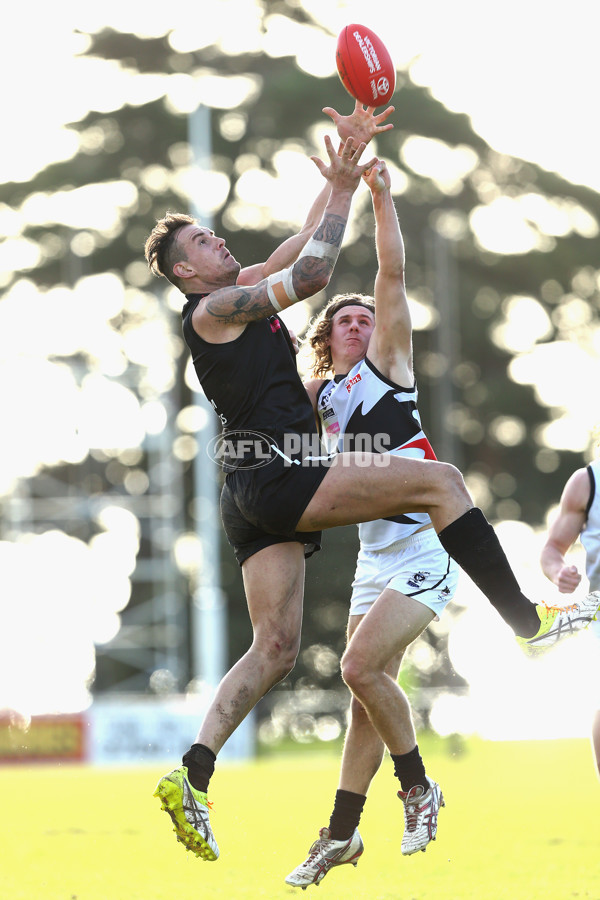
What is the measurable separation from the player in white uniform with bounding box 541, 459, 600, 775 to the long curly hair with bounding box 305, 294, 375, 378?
1.39 meters

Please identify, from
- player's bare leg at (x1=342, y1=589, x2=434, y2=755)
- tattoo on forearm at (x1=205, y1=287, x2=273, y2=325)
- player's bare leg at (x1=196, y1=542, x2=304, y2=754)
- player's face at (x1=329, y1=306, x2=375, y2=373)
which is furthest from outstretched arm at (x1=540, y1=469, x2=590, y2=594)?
tattoo on forearm at (x1=205, y1=287, x2=273, y2=325)

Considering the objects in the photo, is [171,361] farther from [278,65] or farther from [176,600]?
[278,65]

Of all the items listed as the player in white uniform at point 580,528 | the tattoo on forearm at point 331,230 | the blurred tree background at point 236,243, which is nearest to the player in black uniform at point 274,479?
the tattoo on forearm at point 331,230

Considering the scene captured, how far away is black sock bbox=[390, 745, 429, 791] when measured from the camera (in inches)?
249

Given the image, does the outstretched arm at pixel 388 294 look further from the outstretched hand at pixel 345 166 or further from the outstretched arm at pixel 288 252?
the outstretched arm at pixel 288 252

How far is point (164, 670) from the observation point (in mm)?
25172

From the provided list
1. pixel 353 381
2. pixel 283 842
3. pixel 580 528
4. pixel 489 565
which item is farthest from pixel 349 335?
pixel 283 842

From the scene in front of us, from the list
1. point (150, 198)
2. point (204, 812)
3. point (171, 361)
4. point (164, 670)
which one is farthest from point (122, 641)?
point (204, 812)

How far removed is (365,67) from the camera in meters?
6.58

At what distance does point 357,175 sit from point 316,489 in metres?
1.40

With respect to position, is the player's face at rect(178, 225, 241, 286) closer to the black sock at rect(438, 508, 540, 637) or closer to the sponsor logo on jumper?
the sponsor logo on jumper

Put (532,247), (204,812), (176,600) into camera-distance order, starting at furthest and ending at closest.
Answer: (532,247)
(176,600)
(204,812)

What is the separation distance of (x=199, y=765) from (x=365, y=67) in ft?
11.2

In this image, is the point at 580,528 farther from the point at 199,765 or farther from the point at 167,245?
the point at 167,245
